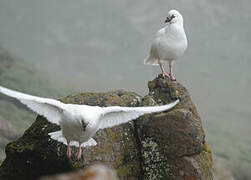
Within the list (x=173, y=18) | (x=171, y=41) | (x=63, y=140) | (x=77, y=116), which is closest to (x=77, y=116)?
(x=77, y=116)

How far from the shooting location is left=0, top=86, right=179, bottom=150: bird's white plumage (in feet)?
19.8

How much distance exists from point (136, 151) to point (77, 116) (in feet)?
5.91

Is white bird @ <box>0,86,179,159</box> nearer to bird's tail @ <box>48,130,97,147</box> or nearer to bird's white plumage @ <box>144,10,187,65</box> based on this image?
bird's tail @ <box>48,130,97,147</box>

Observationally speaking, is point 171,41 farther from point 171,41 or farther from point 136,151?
point 136,151

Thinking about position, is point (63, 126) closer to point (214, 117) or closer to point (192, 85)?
point (214, 117)

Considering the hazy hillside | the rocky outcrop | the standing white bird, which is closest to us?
the rocky outcrop

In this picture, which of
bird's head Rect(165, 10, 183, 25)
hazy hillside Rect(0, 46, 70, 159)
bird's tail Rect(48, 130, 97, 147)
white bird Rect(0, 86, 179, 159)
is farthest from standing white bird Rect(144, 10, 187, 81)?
hazy hillside Rect(0, 46, 70, 159)

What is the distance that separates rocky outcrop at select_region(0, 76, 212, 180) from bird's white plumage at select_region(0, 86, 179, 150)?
1.11ft

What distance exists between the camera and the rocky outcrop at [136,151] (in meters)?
6.59

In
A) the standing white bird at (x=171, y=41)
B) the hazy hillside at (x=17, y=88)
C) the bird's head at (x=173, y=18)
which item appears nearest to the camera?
the standing white bird at (x=171, y=41)

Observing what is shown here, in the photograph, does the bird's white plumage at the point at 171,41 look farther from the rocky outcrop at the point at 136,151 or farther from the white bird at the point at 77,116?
the white bird at the point at 77,116

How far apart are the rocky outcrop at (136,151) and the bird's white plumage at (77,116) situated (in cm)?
34

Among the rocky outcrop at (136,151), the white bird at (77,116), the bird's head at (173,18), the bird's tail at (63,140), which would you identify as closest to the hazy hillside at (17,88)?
the rocky outcrop at (136,151)

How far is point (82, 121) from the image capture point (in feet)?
19.5
